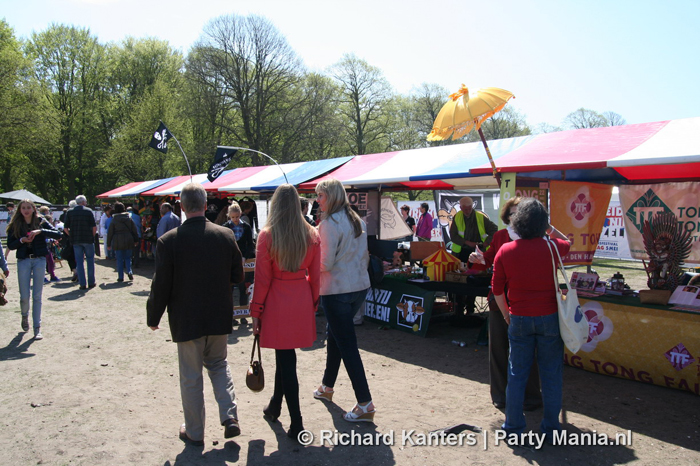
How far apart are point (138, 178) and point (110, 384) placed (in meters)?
30.7

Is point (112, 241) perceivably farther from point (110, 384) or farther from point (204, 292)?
point (204, 292)

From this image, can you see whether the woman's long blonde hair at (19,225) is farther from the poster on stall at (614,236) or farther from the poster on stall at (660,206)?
the poster on stall at (614,236)

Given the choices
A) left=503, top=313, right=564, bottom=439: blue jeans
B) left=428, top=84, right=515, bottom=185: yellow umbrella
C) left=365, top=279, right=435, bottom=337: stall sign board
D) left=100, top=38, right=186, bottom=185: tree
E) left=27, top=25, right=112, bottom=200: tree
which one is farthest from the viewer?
left=27, top=25, right=112, bottom=200: tree

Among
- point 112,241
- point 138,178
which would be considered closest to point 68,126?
point 138,178

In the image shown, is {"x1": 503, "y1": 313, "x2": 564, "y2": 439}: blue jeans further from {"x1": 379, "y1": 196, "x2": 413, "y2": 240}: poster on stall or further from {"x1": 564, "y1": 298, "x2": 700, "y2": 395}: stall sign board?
{"x1": 379, "y1": 196, "x2": 413, "y2": 240}: poster on stall

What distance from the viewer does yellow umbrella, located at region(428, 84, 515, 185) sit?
14.9ft

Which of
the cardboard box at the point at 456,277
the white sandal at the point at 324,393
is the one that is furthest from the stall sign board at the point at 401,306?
the white sandal at the point at 324,393

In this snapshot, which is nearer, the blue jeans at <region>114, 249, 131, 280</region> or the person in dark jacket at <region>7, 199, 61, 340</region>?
the person in dark jacket at <region>7, 199, 61, 340</region>

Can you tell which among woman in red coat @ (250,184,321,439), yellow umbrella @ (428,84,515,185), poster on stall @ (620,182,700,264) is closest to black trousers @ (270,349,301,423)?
woman in red coat @ (250,184,321,439)

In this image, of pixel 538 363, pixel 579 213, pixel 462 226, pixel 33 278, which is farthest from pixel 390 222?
pixel 538 363

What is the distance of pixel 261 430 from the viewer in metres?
3.59

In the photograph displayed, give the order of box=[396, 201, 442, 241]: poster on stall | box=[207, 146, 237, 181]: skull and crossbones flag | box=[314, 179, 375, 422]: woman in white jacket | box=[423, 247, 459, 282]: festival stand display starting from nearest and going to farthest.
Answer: box=[314, 179, 375, 422]: woman in white jacket → box=[423, 247, 459, 282]: festival stand display → box=[207, 146, 237, 181]: skull and crossbones flag → box=[396, 201, 442, 241]: poster on stall

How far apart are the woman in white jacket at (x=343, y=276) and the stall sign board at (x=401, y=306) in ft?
9.49

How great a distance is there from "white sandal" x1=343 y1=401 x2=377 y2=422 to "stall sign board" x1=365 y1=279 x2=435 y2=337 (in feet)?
9.34
